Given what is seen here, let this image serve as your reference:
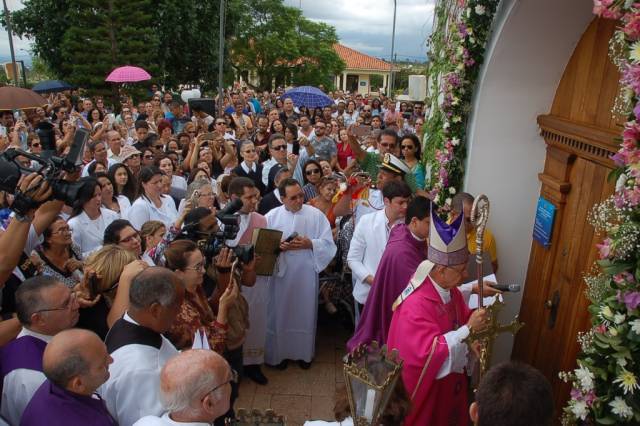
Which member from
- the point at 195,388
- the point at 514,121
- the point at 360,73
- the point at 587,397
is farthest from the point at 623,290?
the point at 360,73

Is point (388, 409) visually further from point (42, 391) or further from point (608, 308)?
point (42, 391)

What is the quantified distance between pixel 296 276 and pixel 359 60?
68.7m

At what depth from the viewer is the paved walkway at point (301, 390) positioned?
497 cm

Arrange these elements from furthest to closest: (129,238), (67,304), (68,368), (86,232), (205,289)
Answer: (86,232) → (205,289) → (129,238) → (67,304) → (68,368)

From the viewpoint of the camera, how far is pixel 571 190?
422cm

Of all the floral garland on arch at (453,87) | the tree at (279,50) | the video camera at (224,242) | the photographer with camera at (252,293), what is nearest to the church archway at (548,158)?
the floral garland on arch at (453,87)

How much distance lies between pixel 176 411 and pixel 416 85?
8350 mm

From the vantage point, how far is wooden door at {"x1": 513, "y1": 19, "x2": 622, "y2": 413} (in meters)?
3.74

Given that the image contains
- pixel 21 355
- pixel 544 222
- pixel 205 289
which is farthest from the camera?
pixel 544 222

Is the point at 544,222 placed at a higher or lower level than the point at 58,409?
higher

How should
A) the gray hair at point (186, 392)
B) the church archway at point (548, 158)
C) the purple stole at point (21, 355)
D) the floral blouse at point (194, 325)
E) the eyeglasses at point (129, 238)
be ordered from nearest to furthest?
the gray hair at point (186, 392)
the purple stole at point (21, 355)
the floral blouse at point (194, 325)
the church archway at point (548, 158)
the eyeglasses at point (129, 238)

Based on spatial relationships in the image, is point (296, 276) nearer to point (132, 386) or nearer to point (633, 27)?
point (132, 386)

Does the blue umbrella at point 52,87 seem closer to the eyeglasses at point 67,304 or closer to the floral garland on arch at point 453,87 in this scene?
the floral garland on arch at point 453,87

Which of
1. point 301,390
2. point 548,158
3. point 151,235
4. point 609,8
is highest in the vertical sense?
point 609,8
